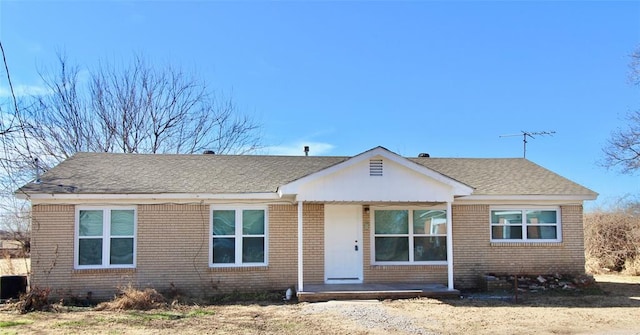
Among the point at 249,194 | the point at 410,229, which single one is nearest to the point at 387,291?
the point at 410,229

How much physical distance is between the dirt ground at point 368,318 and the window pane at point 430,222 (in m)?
2.53

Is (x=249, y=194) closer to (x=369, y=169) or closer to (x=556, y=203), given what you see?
(x=369, y=169)

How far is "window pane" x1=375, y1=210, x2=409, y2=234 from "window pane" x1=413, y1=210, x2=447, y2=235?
298 mm

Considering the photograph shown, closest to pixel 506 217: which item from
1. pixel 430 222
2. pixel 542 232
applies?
pixel 542 232

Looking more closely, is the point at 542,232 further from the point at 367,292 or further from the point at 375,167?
the point at 367,292

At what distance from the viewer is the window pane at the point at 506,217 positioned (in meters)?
15.8

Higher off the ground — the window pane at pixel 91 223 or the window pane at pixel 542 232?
the window pane at pixel 91 223

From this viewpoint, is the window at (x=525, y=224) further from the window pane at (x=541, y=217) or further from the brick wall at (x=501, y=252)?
the brick wall at (x=501, y=252)

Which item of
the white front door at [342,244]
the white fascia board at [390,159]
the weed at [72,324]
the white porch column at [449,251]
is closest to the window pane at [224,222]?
the white fascia board at [390,159]

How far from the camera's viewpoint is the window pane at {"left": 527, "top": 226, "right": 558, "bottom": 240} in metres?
15.9

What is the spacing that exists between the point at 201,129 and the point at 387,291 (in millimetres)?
19326

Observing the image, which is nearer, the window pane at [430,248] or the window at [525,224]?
the window pane at [430,248]

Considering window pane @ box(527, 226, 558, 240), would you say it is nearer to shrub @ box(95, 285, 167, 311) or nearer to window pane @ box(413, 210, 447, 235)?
window pane @ box(413, 210, 447, 235)

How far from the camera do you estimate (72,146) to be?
27.2 metres
